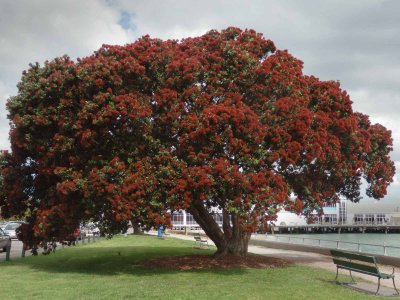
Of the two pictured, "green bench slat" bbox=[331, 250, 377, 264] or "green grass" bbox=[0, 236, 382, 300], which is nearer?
"green grass" bbox=[0, 236, 382, 300]

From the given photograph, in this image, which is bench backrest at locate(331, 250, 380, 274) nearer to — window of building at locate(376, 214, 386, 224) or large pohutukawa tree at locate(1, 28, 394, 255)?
large pohutukawa tree at locate(1, 28, 394, 255)

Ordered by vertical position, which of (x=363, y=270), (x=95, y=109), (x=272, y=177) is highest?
(x=95, y=109)

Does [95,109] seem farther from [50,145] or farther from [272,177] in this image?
[272,177]

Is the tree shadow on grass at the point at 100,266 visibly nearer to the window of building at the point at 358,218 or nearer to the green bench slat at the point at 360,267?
the green bench slat at the point at 360,267

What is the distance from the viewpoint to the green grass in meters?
12.3

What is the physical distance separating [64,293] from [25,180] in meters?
8.65

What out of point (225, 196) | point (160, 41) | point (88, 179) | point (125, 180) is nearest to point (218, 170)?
point (225, 196)

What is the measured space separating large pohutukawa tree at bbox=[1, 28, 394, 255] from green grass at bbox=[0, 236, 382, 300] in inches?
65.0

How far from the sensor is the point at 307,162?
18.8 meters

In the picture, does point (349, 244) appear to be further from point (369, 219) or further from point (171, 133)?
point (369, 219)

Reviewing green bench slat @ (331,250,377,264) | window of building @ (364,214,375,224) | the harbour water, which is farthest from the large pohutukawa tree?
window of building @ (364,214,375,224)

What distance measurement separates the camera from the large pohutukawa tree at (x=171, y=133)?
16.2 meters

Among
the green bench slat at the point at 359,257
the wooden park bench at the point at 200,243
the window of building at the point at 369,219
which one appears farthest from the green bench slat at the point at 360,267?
the window of building at the point at 369,219

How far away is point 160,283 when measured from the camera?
47.1 feet
